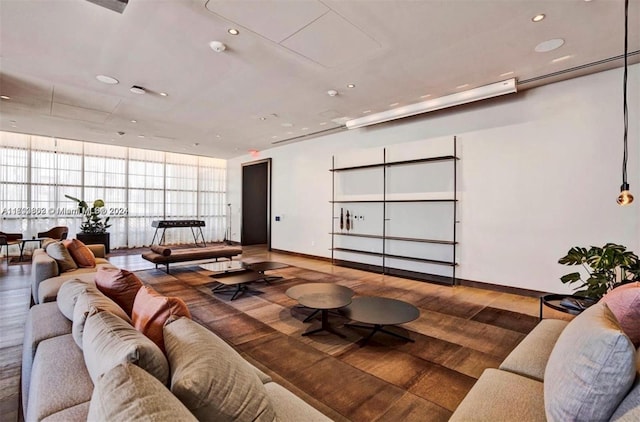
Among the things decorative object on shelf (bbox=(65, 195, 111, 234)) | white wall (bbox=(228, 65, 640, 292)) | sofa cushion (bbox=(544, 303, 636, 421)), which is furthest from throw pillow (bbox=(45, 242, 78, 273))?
white wall (bbox=(228, 65, 640, 292))

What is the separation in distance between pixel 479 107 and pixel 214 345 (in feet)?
17.5

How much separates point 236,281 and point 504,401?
3474 millimetres

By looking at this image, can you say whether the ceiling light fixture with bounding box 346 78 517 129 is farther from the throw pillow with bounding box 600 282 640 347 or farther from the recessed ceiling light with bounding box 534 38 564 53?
the throw pillow with bounding box 600 282 640 347

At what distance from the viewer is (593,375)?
1.00 m

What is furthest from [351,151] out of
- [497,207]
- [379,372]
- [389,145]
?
[379,372]

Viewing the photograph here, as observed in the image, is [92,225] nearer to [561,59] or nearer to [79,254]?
[79,254]

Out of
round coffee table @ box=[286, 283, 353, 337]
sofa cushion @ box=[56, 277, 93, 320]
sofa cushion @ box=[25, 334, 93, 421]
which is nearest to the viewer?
sofa cushion @ box=[25, 334, 93, 421]

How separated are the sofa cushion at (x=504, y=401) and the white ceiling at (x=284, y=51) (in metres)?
2.87

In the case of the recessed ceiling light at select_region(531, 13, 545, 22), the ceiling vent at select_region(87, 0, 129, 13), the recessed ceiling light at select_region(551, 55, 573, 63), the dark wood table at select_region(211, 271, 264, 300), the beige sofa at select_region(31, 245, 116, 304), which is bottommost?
the dark wood table at select_region(211, 271, 264, 300)

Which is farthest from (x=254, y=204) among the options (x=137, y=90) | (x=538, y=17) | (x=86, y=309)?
(x=86, y=309)

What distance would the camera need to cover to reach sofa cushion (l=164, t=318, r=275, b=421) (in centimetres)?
89

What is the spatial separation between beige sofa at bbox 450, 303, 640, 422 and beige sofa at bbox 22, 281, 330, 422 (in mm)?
825

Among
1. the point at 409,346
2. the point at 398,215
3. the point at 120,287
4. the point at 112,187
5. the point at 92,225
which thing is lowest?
the point at 409,346

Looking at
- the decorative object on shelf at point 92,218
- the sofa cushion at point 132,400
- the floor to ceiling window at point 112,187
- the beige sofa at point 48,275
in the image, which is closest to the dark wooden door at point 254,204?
the floor to ceiling window at point 112,187
